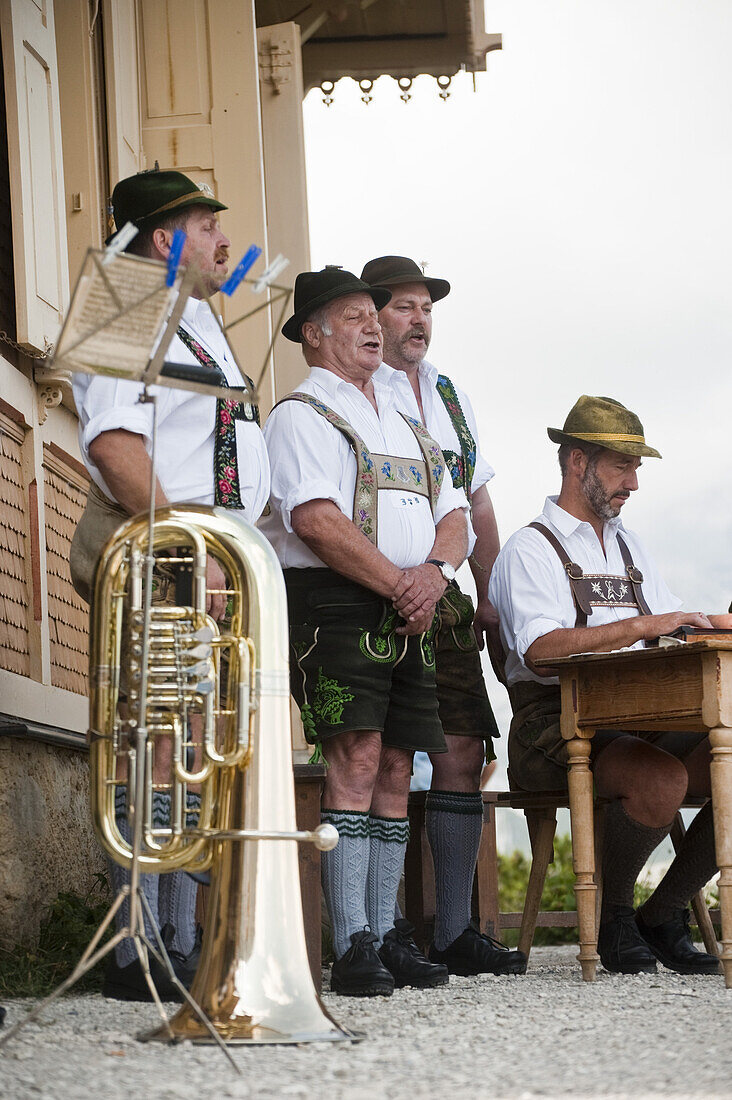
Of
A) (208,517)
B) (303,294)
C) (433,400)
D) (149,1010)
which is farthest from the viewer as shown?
(433,400)

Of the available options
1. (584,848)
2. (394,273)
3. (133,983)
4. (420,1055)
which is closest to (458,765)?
(584,848)

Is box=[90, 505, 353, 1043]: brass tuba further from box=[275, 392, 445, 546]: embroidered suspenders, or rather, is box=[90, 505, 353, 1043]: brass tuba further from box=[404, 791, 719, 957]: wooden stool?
box=[404, 791, 719, 957]: wooden stool

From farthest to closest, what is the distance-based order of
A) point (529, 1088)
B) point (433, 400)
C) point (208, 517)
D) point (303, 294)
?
point (433, 400) → point (303, 294) → point (208, 517) → point (529, 1088)

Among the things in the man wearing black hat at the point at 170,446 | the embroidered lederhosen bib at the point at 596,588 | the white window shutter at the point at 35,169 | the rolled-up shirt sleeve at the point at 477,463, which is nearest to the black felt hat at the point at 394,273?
the rolled-up shirt sleeve at the point at 477,463

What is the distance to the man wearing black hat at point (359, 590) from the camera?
3.97m

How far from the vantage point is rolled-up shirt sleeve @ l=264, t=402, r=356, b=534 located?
4.10m

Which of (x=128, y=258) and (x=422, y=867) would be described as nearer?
(x=128, y=258)

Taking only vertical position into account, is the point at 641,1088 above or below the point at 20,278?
below

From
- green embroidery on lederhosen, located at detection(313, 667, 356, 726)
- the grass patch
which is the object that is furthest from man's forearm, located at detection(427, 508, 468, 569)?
the grass patch

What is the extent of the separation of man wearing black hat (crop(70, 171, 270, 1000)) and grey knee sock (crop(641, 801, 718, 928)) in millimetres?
1817

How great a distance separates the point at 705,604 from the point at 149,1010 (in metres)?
7.66

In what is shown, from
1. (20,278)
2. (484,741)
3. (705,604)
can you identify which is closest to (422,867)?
(484,741)

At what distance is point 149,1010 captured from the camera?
10.6 feet

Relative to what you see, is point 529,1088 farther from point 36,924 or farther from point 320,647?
point 36,924
